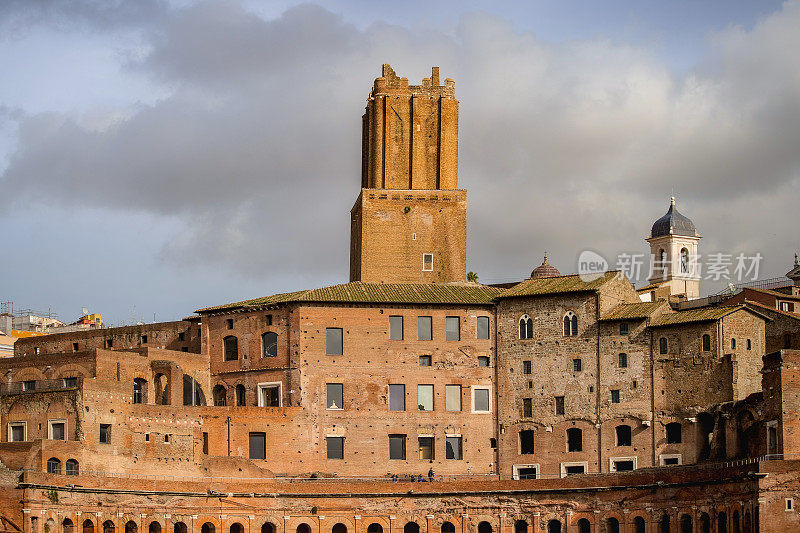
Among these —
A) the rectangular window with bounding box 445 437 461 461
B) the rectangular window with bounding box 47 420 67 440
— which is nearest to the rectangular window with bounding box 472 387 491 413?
the rectangular window with bounding box 445 437 461 461

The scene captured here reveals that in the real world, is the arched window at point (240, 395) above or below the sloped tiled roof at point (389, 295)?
below

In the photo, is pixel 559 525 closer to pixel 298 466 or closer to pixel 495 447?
pixel 495 447

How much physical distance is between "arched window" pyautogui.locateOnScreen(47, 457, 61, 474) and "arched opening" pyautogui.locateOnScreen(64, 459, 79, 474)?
1.40ft

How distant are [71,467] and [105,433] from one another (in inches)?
126

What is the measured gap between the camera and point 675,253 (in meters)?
133

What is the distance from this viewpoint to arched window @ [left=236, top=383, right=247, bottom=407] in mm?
87438

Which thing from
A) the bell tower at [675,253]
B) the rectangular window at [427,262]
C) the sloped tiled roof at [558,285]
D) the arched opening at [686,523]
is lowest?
the arched opening at [686,523]

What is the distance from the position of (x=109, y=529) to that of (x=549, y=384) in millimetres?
26321

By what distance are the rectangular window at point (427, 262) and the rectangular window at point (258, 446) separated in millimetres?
16754

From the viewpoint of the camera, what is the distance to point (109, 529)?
7712 cm

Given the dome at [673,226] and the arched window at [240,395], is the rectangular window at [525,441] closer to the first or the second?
Answer: the arched window at [240,395]

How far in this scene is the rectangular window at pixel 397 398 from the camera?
86.1 meters

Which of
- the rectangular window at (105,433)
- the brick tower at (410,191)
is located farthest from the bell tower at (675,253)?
the rectangular window at (105,433)

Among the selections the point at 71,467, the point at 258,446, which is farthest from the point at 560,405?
the point at 71,467
